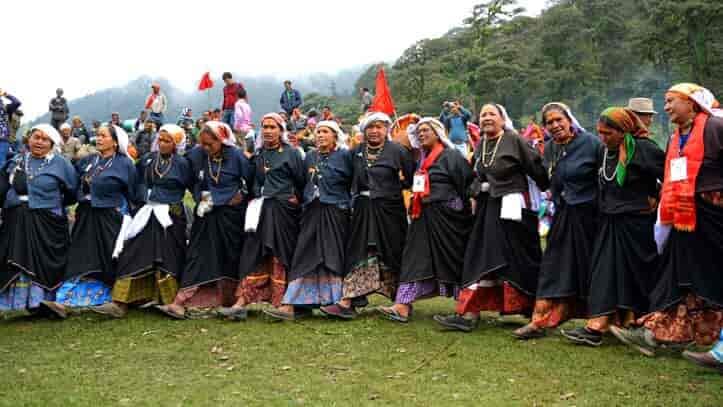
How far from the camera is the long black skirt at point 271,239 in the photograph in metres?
6.99

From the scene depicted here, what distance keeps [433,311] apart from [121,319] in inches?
122

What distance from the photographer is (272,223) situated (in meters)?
6.99

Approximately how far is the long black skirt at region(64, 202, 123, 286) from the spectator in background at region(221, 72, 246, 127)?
8.01 meters

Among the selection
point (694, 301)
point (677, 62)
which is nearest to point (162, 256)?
point (694, 301)

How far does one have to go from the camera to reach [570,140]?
19.7ft

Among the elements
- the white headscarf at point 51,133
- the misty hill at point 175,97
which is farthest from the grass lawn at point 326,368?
the misty hill at point 175,97

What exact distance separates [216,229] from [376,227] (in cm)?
165

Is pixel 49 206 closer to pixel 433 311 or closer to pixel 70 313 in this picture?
pixel 70 313

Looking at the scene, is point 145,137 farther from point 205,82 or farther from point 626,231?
point 626,231

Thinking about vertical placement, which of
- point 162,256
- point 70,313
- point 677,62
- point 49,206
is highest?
point 677,62

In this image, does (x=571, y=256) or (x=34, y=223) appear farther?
(x=34, y=223)

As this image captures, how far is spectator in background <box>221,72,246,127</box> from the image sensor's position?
601 inches

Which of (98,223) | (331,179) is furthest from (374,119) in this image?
(98,223)

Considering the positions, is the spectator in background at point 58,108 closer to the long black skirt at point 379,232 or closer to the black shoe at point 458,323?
the long black skirt at point 379,232
